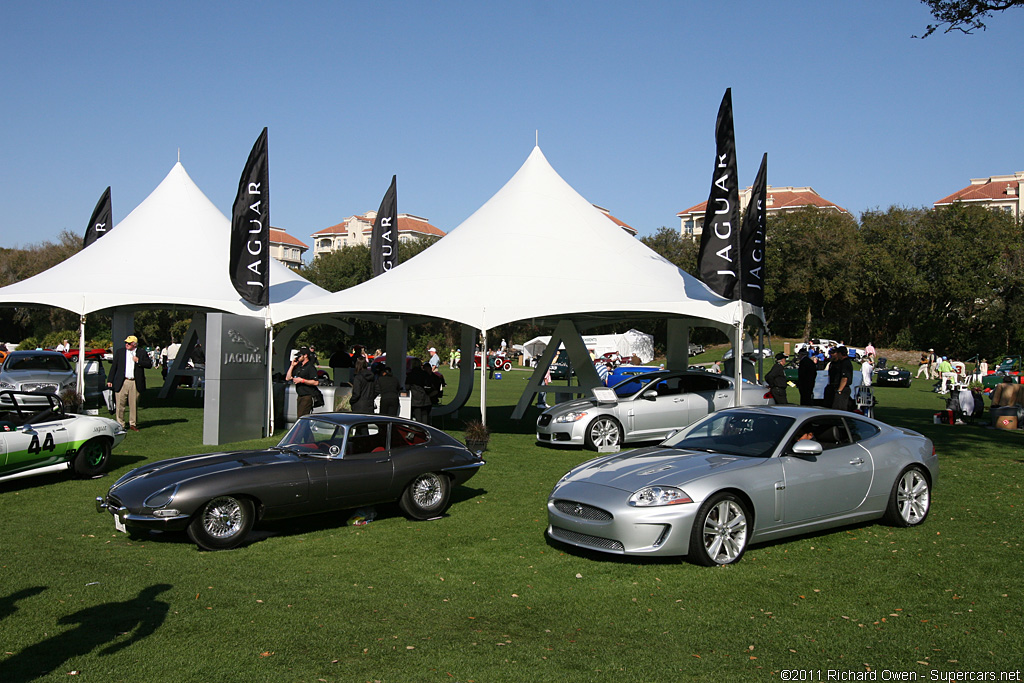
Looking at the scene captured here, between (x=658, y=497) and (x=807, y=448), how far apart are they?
5.30 feet

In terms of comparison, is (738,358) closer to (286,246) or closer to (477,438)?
(477,438)

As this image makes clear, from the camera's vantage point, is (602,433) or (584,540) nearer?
(584,540)

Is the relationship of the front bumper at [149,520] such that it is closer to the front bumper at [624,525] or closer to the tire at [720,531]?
the front bumper at [624,525]

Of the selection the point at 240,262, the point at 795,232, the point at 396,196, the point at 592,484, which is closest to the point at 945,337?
the point at 795,232

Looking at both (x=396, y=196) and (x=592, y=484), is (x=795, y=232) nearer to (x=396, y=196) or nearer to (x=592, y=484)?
(x=396, y=196)

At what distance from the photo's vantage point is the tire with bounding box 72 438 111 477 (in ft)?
35.7

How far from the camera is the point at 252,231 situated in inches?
660

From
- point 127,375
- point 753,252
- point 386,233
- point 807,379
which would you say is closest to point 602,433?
point 753,252

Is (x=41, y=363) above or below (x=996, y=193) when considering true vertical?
below

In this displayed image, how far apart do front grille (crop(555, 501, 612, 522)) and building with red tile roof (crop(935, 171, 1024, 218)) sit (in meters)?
115

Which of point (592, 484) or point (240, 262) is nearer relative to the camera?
point (592, 484)

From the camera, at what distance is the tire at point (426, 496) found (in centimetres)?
892

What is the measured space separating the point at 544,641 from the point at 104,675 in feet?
8.37

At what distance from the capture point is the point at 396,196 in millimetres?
23531
